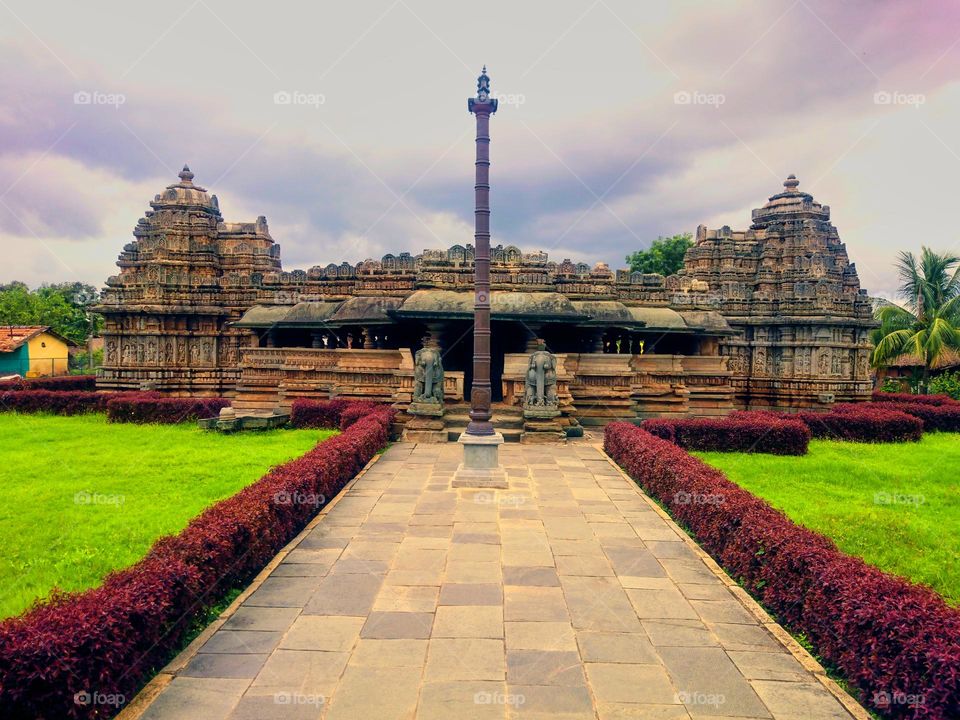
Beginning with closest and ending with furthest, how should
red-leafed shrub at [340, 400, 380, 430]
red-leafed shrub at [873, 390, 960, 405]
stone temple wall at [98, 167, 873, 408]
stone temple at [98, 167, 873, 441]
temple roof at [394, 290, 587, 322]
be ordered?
red-leafed shrub at [340, 400, 380, 430] → temple roof at [394, 290, 587, 322] → stone temple at [98, 167, 873, 441] → red-leafed shrub at [873, 390, 960, 405] → stone temple wall at [98, 167, 873, 408]

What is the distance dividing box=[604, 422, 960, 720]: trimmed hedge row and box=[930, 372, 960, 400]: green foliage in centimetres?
2375

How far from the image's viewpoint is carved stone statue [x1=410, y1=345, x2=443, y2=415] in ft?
43.7

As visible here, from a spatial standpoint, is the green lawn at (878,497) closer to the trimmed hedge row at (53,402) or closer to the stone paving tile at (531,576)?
the stone paving tile at (531,576)

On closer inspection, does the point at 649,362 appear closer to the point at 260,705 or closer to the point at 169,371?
the point at 260,705

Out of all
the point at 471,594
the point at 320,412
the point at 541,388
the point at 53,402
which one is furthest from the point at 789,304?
the point at 53,402

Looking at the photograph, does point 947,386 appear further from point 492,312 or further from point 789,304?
point 492,312

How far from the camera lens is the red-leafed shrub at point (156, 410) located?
51.7ft

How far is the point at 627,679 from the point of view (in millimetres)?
3961

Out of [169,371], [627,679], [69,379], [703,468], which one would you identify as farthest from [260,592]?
[69,379]

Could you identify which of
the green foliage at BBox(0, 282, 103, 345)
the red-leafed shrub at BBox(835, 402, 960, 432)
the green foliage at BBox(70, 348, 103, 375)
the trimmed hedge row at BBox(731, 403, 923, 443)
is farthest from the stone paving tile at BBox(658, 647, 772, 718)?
the green foliage at BBox(70, 348, 103, 375)

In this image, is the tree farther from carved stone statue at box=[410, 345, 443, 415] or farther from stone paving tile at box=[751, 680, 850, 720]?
stone paving tile at box=[751, 680, 850, 720]

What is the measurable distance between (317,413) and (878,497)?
1187cm

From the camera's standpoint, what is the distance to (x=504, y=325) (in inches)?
674

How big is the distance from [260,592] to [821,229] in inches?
892
